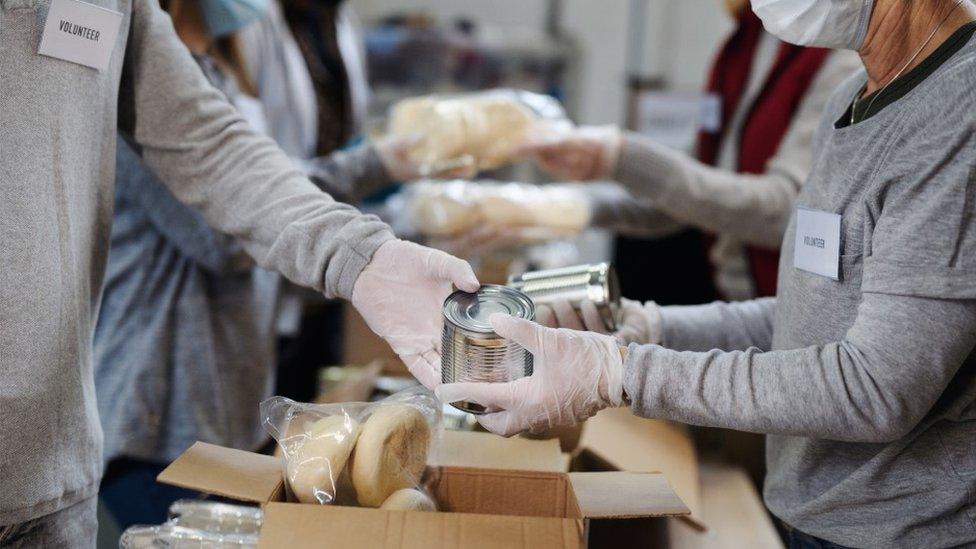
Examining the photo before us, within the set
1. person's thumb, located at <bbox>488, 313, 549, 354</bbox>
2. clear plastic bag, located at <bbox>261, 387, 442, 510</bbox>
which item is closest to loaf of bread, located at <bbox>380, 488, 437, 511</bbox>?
clear plastic bag, located at <bbox>261, 387, 442, 510</bbox>

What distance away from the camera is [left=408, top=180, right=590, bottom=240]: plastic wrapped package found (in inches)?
87.8

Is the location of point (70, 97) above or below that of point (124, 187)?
above

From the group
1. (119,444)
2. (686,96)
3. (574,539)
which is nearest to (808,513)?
(574,539)

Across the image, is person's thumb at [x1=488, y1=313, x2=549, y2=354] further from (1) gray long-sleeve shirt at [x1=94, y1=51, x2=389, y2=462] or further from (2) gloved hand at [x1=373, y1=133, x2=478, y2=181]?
(2) gloved hand at [x1=373, y1=133, x2=478, y2=181]

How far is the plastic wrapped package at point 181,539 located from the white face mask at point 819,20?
0.94 meters

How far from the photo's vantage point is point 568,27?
14.3ft

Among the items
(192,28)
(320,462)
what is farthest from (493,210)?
(320,462)

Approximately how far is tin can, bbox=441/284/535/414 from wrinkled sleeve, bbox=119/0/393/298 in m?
0.19

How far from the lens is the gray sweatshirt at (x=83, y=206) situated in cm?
93

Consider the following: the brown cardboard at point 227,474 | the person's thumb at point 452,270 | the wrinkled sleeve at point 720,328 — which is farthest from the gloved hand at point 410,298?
the wrinkled sleeve at point 720,328

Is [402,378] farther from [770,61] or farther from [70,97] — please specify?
[770,61]

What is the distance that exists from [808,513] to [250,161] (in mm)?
928

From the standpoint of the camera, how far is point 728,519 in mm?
1474

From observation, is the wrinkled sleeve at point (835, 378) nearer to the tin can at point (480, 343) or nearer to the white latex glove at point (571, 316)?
the tin can at point (480, 343)
